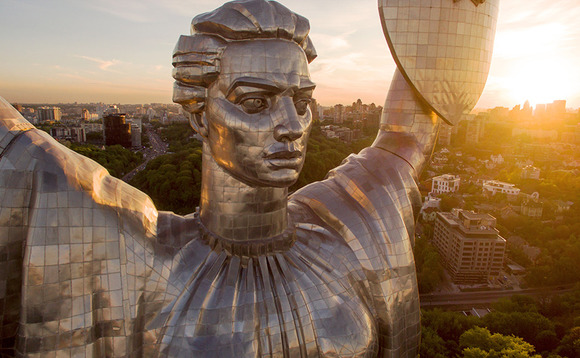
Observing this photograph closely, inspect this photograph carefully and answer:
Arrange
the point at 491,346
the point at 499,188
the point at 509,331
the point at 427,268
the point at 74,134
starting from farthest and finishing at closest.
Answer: the point at 74,134
the point at 499,188
the point at 427,268
the point at 509,331
the point at 491,346

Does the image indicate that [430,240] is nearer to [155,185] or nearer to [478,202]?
[478,202]

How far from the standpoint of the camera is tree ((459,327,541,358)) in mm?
17458

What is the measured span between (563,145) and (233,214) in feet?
361

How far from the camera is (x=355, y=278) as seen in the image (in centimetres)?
452

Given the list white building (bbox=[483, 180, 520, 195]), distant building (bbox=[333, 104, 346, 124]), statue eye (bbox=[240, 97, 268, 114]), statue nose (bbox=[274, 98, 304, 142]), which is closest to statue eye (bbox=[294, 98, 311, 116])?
statue nose (bbox=[274, 98, 304, 142])

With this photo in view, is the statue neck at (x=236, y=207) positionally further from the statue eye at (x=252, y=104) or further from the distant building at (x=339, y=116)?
the distant building at (x=339, y=116)

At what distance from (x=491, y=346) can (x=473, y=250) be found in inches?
656

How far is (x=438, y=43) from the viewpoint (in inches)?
210

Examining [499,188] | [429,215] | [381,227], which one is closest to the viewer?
[381,227]

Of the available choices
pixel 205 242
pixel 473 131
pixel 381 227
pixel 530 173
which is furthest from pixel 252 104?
pixel 473 131

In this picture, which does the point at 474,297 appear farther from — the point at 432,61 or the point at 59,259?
the point at 59,259

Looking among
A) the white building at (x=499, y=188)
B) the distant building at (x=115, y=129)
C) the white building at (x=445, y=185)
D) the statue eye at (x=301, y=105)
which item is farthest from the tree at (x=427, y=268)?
the distant building at (x=115, y=129)

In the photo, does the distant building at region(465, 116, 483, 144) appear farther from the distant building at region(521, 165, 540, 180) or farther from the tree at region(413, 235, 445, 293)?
the tree at region(413, 235, 445, 293)

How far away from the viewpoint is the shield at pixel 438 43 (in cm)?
532
